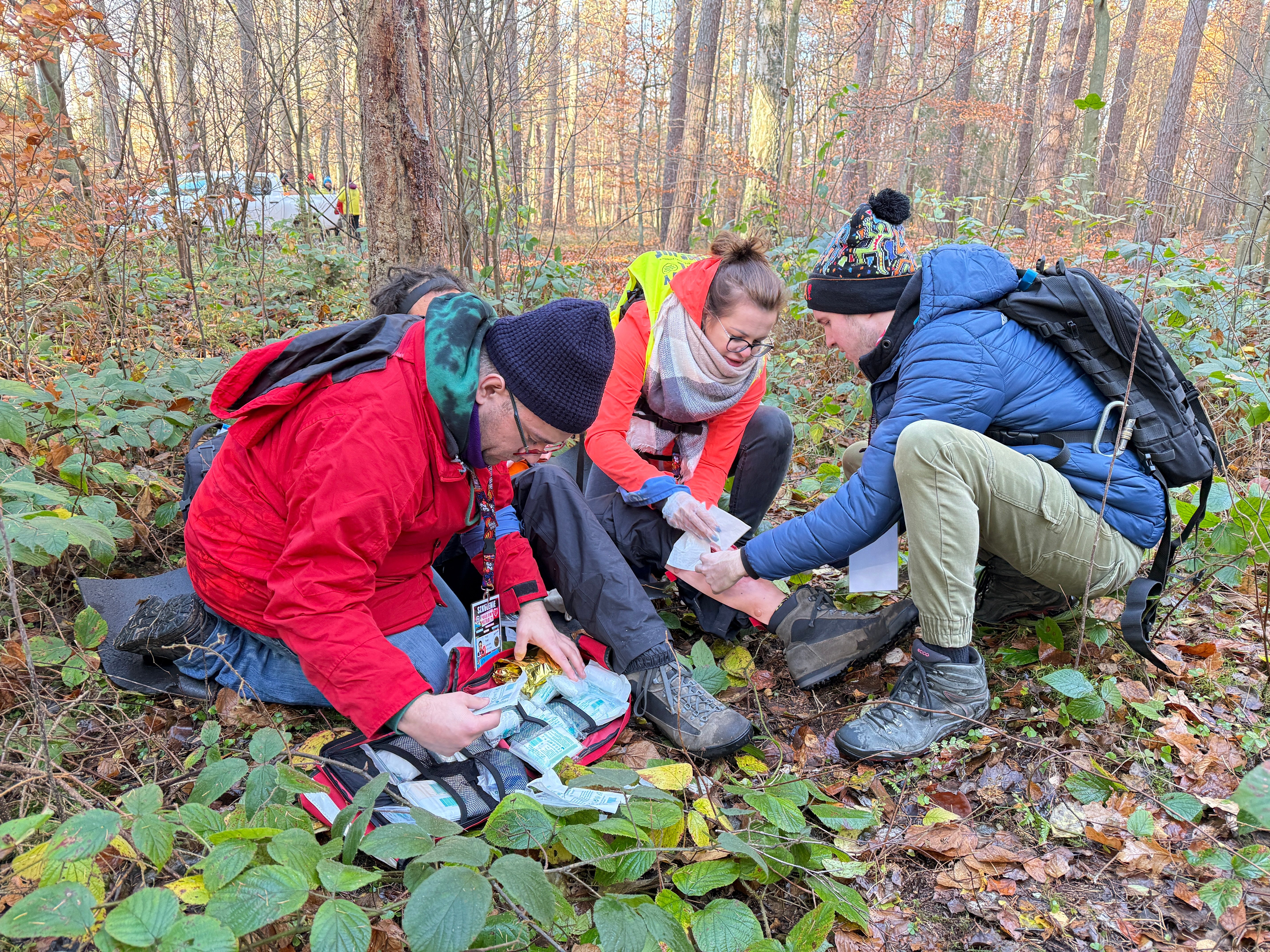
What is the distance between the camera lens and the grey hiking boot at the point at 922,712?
212 centimetres

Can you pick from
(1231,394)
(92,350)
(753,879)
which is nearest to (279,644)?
(753,879)

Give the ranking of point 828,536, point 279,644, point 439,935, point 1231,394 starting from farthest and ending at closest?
point 1231,394 → point 828,536 → point 279,644 → point 439,935

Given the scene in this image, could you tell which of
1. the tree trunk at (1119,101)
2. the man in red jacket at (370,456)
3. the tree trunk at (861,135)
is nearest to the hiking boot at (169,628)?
the man in red jacket at (370,456)

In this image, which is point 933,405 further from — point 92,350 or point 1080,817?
point 92,350

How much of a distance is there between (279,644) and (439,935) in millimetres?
1184

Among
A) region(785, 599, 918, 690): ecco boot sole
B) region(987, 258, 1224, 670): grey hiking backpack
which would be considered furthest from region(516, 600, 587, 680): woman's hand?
region(987, 258, 1224, 670): grey hiking backpack

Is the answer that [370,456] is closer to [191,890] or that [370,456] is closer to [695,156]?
[191,890]

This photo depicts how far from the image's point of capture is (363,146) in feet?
12.2

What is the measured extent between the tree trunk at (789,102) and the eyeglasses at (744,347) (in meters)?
3.73

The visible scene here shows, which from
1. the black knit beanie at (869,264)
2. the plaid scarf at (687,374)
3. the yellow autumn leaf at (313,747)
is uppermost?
the black knit beanie at (869,264)

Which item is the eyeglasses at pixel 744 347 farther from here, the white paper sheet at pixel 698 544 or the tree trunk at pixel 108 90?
the tree trunk at pixel 108 90

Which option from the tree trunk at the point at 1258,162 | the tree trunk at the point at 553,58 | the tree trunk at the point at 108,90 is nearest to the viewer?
the tree trunk at the point at 108,90

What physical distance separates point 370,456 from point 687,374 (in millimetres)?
1392

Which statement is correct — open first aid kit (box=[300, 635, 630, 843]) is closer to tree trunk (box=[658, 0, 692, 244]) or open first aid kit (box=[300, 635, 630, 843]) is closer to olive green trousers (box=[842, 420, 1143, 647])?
olive green trousers (box=[842, 420, 1143, 647])
